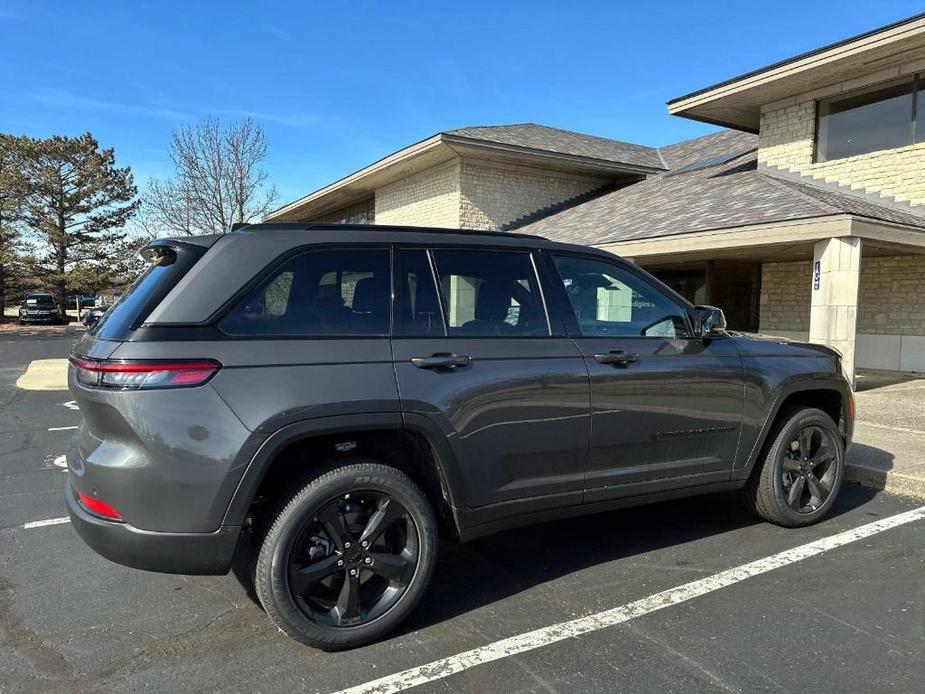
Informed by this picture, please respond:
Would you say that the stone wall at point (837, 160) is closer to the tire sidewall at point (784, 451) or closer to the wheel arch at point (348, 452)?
the tire sidewall at point (784, 451)

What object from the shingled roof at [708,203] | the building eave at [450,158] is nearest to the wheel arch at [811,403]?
the shingled roof at [708,203]

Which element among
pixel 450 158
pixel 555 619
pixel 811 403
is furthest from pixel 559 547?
pixel 450 158

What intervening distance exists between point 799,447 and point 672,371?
1398 mm

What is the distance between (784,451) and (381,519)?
9.12ft

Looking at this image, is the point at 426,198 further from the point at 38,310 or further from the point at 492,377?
the point at 38,310

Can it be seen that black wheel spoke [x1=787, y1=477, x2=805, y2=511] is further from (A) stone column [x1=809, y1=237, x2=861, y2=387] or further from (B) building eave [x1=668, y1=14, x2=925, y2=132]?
(B) building eave [x1=668, y1=14, x2=925, y2=132]

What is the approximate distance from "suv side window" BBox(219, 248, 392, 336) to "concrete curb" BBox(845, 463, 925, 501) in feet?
15.0

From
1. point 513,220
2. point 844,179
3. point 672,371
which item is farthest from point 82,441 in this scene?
point 513,220

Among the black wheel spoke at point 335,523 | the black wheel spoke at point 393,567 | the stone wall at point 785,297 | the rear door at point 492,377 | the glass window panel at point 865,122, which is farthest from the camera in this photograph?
the stone wall at point 785,297

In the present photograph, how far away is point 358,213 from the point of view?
23.6 meters

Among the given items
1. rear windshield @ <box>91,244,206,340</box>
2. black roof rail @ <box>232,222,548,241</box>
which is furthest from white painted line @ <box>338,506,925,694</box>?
black roof rail @ <box>232,222,548,241</box>

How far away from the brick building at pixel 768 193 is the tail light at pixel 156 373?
933cm

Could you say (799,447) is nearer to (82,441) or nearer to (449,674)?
(449,674)

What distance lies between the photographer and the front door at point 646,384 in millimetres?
3520
